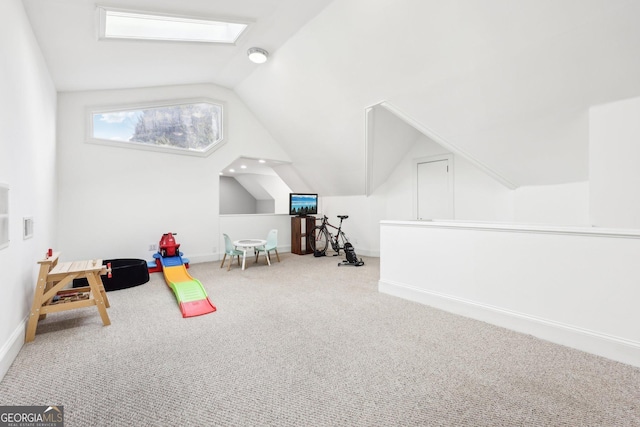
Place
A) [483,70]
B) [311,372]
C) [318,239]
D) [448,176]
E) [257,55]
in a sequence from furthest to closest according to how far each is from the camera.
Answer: [318,239], [448,176], [257,55], [483,70], [311,372]

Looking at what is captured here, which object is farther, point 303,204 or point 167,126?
point 303,204

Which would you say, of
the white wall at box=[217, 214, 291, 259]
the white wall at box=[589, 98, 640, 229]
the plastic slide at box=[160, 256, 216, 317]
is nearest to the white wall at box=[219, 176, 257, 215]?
the white wall at box=[217, 214, 291, 259]

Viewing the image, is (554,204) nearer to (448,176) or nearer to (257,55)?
(448,176)

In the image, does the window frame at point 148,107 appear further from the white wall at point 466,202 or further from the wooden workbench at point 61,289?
the white wall at point 466,202

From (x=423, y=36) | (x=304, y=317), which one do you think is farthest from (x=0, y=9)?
(x=423, y=36)

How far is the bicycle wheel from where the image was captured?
7051 millimetres

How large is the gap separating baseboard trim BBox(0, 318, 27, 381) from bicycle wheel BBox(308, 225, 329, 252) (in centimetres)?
522

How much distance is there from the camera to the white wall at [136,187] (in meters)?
4.72

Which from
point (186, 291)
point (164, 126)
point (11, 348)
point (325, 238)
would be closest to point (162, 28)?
point (164, 126)

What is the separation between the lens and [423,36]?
10.4ft

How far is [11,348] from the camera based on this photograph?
2094mm

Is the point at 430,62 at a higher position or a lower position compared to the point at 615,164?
higher

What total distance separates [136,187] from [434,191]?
5931mm

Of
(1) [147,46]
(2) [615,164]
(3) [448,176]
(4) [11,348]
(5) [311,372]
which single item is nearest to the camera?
(5) [311,372]
